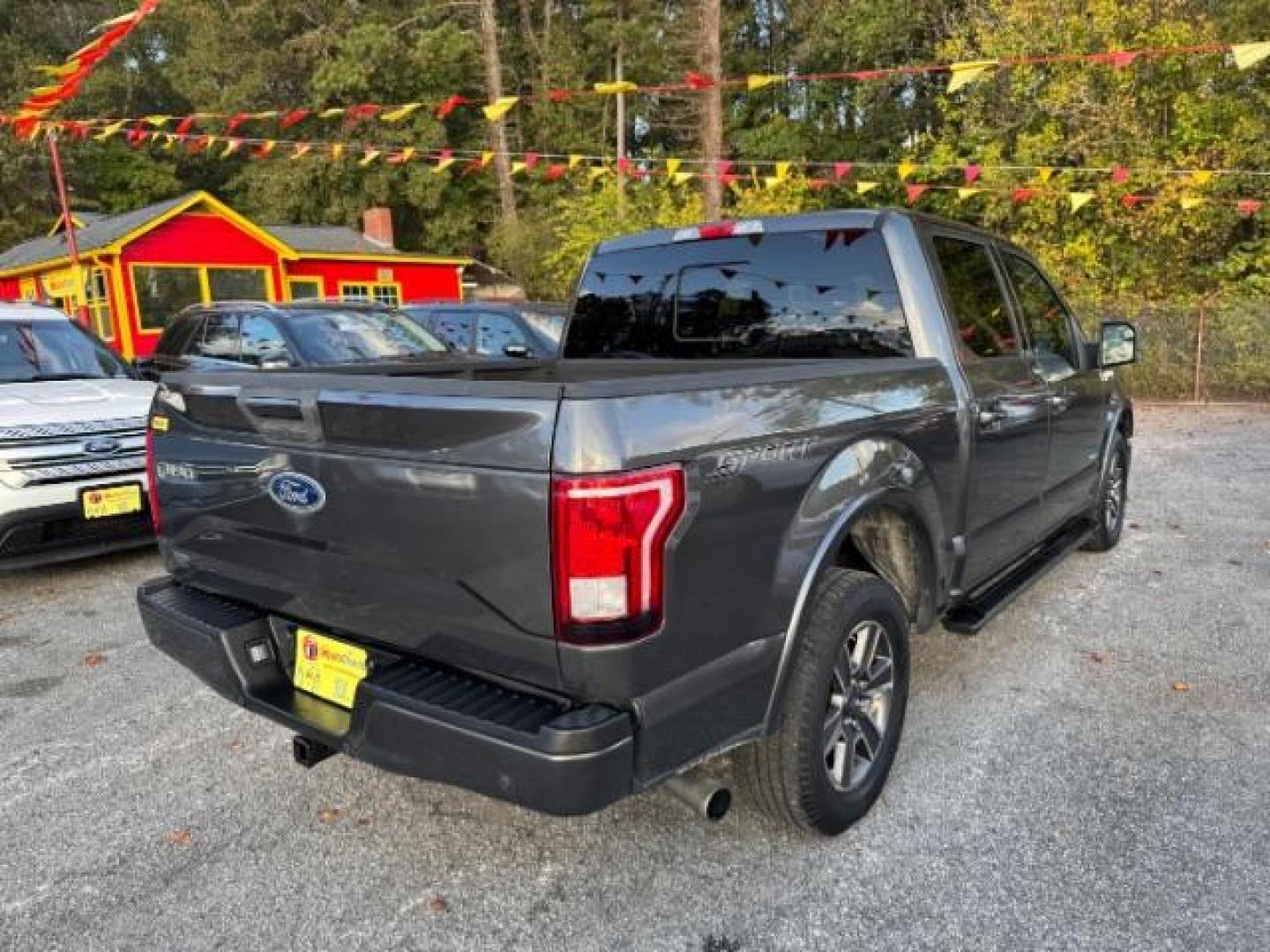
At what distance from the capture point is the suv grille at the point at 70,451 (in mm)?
5133

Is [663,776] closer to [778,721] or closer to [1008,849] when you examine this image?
[778,721]

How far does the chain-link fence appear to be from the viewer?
13461 millimetres

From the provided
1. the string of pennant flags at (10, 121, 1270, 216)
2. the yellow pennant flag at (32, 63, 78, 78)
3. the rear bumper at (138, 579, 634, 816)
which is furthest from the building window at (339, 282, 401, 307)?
the rear bumper at (138, 579, 634, 816)

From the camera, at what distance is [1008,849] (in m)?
2.68

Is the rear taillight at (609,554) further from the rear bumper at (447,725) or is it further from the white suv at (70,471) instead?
the white suv at (70,471)

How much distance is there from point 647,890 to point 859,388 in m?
A: 1.55

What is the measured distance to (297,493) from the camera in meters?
2.44

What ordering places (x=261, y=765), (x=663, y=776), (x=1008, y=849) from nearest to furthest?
(x=663, y=776)
(x=1008, y=849)
(x=261, y=765)

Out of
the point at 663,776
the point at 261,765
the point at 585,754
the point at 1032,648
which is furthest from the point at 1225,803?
the point at 261,765

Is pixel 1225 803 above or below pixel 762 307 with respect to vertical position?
below

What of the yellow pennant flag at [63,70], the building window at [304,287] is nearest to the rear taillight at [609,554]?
the yellow pennant flag at [63,70]

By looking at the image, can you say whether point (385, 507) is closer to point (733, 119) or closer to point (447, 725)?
point (447, 725)

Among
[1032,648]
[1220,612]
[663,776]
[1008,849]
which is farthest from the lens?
[1220,612]

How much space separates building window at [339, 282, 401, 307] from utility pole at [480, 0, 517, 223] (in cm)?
595
